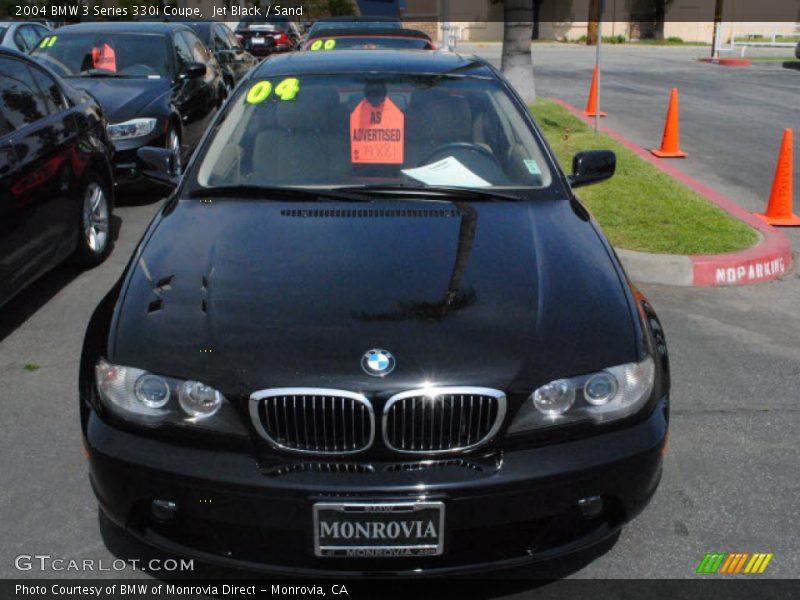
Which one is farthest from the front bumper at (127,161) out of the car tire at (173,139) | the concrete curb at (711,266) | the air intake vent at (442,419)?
the air intake vent at (442,419)

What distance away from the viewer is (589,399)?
2.93 meters

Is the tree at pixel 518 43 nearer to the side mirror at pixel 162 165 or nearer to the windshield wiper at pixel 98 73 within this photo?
the windshield wiper at pixel 98 73

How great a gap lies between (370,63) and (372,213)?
1259 millimetres

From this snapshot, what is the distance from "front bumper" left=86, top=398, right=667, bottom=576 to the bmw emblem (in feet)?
0.89

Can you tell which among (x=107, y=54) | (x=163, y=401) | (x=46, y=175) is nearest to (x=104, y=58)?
(x=107, y=54)

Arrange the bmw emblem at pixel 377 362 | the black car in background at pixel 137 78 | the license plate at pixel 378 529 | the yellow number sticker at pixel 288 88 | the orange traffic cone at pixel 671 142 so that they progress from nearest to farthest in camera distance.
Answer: the license plate at pixel 378 529 → the bmw emblem at pixel 377 362 → the yellow number sticker at pixel 288 88 → the black car in background at pixel 137 78 → the orange traffic cone at pixel 671 142

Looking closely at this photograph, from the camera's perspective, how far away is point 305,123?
446 cm

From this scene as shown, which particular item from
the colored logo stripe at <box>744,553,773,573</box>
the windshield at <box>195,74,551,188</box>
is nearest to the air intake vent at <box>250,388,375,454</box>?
the colored logo stripe at <box>744,553,773,573</box>

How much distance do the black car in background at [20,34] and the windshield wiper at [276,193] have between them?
1236 centimetres

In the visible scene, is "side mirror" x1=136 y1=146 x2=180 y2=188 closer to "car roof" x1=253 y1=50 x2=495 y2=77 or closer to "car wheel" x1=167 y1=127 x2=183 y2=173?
"car roof" x1=253 y1=50 x2=495 y2=77

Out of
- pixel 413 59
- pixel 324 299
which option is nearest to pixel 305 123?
pixel 413 59

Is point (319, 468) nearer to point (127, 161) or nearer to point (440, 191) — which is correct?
point (440, 191)

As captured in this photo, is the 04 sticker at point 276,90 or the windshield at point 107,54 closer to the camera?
the 04 sticker at point 276,90

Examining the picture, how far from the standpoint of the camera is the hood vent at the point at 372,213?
3.84m
